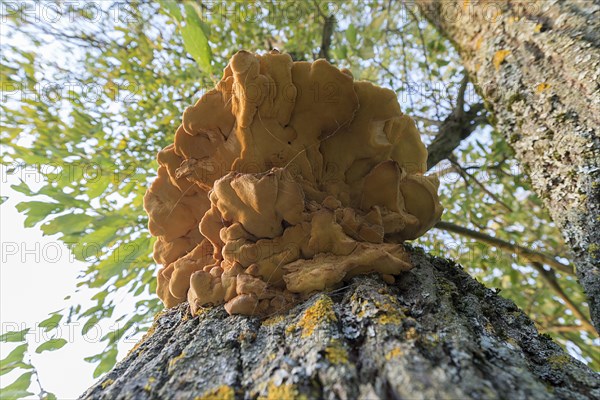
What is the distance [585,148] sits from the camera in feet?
5.42

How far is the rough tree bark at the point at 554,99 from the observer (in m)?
1.62

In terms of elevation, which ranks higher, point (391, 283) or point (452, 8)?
point (452, 8)

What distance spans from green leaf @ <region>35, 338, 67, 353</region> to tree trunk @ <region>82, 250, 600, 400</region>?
1.80 meters

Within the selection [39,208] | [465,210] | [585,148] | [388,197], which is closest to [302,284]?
[388,197]

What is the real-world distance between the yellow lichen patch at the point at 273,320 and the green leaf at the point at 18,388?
1943mm

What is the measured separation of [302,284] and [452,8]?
263cm

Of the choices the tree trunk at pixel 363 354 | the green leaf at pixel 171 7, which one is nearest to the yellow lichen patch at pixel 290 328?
the tree trunk at pixel 363 354

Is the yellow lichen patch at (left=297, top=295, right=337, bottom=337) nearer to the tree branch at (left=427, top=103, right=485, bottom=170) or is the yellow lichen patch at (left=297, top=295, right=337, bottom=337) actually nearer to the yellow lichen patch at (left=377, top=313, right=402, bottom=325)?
the yellow lichen patch at (left=377, top=313, right=402, bottom=325)

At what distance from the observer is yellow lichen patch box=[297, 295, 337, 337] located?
1.09 meters

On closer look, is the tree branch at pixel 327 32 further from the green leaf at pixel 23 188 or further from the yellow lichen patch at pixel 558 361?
the yellow lichen patch at pixel 558 361

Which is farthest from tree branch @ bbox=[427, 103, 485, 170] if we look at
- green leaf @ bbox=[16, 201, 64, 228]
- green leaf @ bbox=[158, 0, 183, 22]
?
green leaf @ bbox=[16, 201, 64, 228]

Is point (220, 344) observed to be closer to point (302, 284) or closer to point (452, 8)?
point (302, 284)

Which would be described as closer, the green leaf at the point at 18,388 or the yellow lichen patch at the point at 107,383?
the yellow lichen patch at the point at 107,383

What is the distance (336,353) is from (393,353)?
0.14 metres
